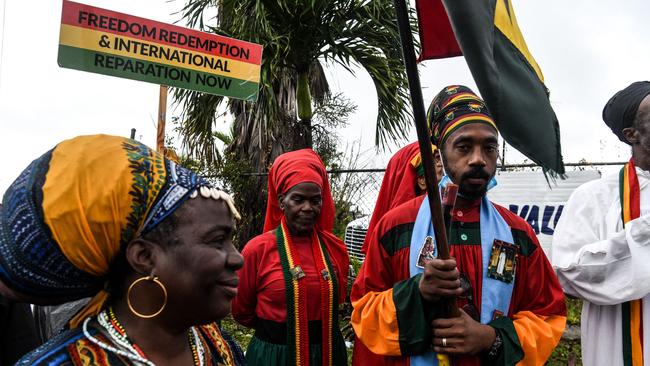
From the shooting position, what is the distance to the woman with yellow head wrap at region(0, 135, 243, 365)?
1.25 meters

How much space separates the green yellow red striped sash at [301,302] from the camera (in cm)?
299

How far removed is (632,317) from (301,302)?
165 cm

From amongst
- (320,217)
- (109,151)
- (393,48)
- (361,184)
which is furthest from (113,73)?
(393,48)

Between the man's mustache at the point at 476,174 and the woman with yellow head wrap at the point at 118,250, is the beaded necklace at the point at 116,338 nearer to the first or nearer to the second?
the woman with yellow head wrap at the point at 118,250

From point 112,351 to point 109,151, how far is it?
501 mm

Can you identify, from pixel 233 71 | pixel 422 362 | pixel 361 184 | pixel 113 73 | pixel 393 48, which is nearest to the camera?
pixel 422 362

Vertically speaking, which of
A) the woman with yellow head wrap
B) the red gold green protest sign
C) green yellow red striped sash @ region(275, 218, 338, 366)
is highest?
the red gold green protest sign

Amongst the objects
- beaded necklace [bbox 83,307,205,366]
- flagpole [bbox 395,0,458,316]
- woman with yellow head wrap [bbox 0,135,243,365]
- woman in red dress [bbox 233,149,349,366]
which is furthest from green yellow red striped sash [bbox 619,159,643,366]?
beaded necklace [bbox 83,307,205,366]

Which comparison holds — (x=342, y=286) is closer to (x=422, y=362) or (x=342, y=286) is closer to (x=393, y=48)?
(x=422, y=362)

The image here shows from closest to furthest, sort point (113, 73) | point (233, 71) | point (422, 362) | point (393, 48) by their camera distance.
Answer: point (422, 362) → point (113, 73) → point (233, 71) → point (393, 48)

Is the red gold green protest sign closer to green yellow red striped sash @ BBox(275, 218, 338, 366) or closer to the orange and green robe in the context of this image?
green yellow red striped sash @ BBox(275, 218, 338, 366)

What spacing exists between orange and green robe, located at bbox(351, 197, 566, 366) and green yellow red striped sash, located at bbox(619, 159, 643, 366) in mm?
581

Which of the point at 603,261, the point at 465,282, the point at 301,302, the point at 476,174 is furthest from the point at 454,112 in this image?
the point at 301,302

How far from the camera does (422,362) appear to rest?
2066mm
